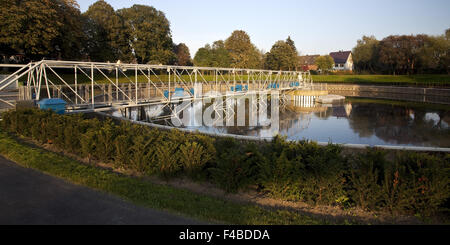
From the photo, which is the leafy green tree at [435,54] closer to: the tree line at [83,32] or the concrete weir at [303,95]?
the concrete weir at [303,95]

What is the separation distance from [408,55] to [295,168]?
81595 mm

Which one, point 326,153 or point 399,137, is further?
point 399,137

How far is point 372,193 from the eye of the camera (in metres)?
6.25

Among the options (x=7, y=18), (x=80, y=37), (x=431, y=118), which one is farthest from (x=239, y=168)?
(x=80, y=37)

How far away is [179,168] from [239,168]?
1.64 metres

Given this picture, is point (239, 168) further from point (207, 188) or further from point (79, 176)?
point (79, 176)

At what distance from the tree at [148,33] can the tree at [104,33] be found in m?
2.30

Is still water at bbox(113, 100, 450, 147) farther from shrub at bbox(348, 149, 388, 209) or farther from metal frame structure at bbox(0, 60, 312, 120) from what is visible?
shrub at bbox(348, 149, 388, 209)

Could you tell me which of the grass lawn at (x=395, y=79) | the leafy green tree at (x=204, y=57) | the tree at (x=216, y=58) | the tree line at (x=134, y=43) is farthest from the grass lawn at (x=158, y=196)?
the leafy green tree at (x=204, y=57)

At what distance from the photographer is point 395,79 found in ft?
219

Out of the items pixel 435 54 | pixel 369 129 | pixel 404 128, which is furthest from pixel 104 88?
pixel 435 54

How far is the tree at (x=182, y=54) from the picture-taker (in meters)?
100

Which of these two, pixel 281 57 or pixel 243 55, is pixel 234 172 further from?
pixel 281 57
